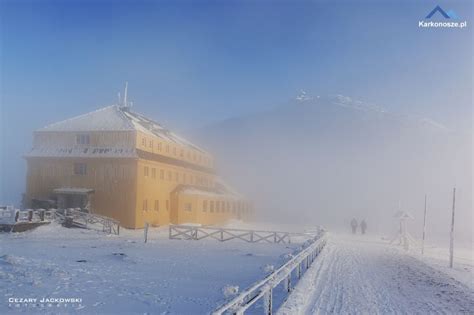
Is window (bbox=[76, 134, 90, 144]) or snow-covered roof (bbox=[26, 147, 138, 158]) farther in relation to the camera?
window (bbox=[76, 134, 90, 144])

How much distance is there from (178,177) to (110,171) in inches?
410

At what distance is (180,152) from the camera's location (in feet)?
169

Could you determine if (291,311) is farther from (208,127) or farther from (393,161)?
(208,127)

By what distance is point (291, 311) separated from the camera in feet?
35.9

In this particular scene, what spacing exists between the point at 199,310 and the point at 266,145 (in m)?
146

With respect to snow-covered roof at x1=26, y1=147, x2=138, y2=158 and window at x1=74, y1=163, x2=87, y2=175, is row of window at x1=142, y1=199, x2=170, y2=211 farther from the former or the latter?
window at x1=74, y1=163, x2=87, y2=175

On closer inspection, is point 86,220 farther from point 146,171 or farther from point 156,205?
point 156,205

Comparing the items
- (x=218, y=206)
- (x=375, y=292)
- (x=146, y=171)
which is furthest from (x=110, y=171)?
(x=375, y=292)

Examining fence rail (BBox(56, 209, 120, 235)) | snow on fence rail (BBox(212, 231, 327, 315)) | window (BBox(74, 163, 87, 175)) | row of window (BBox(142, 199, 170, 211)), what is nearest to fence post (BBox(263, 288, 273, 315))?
snow on fence rail (BBox(212, 231, 327, 315))

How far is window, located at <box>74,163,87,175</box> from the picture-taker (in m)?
41.7

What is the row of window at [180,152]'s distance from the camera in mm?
44406

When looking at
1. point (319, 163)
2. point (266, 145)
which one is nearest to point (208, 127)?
point (266, 145)

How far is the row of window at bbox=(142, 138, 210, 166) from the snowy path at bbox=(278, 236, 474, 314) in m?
26.5

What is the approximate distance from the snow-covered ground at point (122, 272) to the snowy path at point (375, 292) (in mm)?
1990
